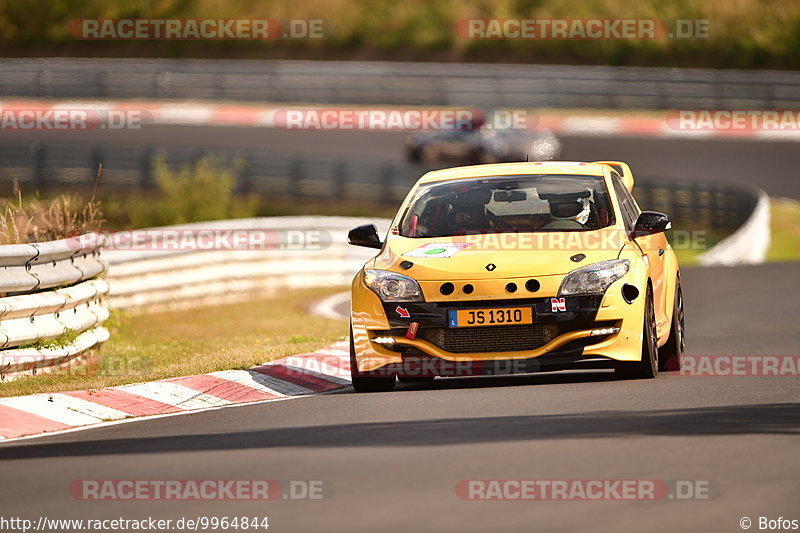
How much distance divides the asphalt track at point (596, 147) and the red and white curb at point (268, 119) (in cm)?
53

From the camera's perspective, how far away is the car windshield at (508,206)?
11.6 metres

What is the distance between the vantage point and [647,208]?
30.8 metres

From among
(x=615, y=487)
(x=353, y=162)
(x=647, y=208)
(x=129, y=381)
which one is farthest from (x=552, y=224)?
(x=353, y=162)

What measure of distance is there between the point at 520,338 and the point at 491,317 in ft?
0.78

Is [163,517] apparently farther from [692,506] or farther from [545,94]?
[545,94]

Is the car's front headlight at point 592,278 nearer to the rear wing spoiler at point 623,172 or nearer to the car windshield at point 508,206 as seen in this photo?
the car windshield at point 508,206

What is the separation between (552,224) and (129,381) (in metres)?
3.29

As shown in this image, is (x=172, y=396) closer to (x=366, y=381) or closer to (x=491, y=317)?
(x=366, y=381)

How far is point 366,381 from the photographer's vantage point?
11125 millimetres

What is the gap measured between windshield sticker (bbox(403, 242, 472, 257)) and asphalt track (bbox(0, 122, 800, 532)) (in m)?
0.94

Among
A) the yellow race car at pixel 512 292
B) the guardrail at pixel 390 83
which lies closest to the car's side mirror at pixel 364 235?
the yellow race car at pixel 512 292

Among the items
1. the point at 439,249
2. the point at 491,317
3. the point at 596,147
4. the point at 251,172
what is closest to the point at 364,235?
the point at 439,249

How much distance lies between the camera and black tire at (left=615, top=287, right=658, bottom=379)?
1085 centimetres

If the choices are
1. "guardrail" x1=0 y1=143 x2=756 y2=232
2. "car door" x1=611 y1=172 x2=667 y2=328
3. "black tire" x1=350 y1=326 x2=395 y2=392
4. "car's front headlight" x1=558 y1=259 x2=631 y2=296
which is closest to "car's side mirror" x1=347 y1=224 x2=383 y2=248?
"black tire" x1=350 y1=326 x2=395 y2=392
